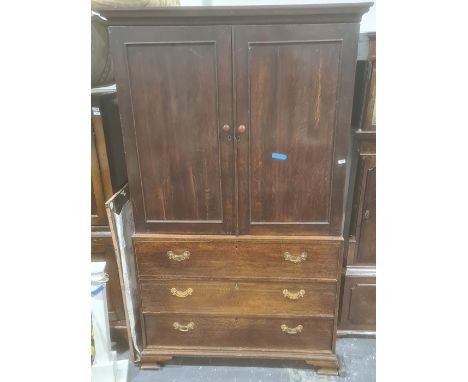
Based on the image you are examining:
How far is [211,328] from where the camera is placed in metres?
1.79

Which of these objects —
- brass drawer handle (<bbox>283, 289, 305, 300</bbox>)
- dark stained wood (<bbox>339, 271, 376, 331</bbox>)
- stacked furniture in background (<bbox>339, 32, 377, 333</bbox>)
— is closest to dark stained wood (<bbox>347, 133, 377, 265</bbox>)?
stacked furniture in background (<bbox>339, 32, 377, 333</bbox>)

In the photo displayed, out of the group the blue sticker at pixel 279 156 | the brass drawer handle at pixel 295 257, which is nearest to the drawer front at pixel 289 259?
the brass drawer handle at pixel 295 257

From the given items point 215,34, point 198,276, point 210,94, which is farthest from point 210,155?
point 198,276

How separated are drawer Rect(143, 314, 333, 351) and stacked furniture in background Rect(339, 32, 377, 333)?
11.6 inches

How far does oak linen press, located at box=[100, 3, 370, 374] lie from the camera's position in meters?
1.34

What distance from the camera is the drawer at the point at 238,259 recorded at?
5.32 feet

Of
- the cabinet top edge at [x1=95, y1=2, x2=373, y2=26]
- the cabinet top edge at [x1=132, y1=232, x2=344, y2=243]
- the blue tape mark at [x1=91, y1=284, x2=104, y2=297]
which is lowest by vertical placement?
the blue tape mark at [x1=91, y1=284, x2=104, y2=297]

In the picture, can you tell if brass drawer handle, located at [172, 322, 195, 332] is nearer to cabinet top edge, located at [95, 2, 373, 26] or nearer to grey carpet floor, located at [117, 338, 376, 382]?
grey carpet floor, located at [117, 338, 376, 382]

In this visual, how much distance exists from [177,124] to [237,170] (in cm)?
33

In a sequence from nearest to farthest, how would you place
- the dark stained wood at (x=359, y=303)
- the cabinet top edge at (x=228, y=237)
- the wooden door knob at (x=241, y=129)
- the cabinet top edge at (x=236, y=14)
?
the cabinet top edge at (x=236, y=14) → the wooden door knob at (x=241, y=129) → the cabinet top edge at (x=228, y=237) → the dark stained wood at (x=359, y=303)

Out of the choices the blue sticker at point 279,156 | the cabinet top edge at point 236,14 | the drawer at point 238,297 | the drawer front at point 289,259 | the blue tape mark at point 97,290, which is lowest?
the drawer at point 238,297

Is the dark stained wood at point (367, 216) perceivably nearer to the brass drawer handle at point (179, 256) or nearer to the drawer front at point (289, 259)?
the drawer front at point (289, 259)

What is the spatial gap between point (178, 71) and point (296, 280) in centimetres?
110

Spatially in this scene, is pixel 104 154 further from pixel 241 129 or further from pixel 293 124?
pixel 293 124
